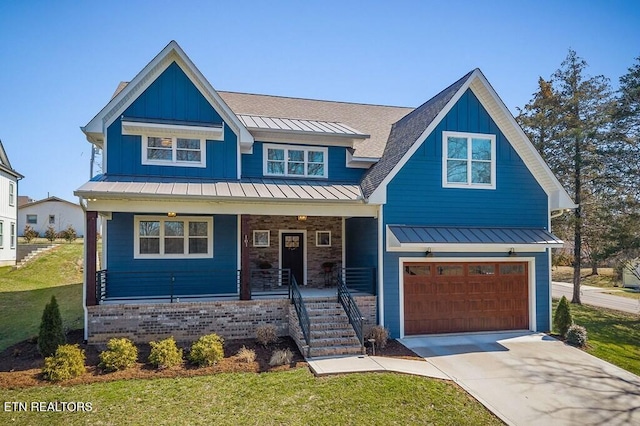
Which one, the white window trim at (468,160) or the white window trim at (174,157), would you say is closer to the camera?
the white window trim at (174,157)

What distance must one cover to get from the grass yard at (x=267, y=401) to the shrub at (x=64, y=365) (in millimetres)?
368

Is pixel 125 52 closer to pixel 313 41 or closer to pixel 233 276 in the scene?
pixel 313 41

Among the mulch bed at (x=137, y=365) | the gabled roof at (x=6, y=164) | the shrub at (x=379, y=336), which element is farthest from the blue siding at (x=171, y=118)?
the gabled roof at (x=6, y=164)

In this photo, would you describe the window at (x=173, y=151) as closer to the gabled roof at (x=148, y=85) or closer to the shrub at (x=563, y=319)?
the gabled roof at (x=148, y=85)

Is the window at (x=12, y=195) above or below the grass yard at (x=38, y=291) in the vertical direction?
above

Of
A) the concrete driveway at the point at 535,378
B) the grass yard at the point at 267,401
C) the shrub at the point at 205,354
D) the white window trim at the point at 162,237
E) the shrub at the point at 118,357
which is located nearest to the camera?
the grass yard at the point at 267,401

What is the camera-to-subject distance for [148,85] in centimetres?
1279

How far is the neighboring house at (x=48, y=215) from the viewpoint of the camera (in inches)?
1527

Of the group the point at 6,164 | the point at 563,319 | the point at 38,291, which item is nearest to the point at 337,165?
the point at 563,319

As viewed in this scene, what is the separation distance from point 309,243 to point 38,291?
523 inches

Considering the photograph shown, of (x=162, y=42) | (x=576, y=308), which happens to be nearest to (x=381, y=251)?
(x=162, y=42)

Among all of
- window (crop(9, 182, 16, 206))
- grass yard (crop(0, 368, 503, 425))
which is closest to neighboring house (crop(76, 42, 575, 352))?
grass yard (crop(0, 368, 503, 425))

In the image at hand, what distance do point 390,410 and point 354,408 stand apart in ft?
2.09

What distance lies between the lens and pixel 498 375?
9219mm
